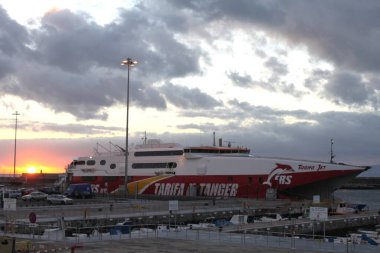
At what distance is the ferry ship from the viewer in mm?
69500

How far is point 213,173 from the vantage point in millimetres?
74000

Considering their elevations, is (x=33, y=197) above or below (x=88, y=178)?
below

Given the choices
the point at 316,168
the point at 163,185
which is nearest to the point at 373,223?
the point at 316,168

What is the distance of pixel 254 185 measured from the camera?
71.1 metres

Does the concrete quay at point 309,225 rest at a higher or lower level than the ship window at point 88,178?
lower

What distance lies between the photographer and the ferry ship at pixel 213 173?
69.5 metres

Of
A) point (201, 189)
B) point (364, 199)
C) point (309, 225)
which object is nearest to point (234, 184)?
point (201, 189)

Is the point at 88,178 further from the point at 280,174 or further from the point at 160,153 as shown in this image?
the point at 280,174

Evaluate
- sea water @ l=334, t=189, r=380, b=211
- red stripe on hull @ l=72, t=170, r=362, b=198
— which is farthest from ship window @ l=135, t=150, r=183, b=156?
sea water @ l=334, t=189, r=380, b=211

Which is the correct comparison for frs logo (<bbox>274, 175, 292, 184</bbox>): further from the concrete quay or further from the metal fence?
the metal fence

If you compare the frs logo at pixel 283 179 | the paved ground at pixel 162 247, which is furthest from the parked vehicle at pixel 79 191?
the paved ground at pixel 162 247

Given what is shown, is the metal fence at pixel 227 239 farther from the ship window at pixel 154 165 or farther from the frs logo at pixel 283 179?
the ship window at pixel 154 165

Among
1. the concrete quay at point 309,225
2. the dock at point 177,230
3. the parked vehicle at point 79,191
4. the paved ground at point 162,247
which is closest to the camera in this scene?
the paved ground at point 162,247

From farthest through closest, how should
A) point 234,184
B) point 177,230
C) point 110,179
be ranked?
point 110,179 → point 234,184 → point 177,230
